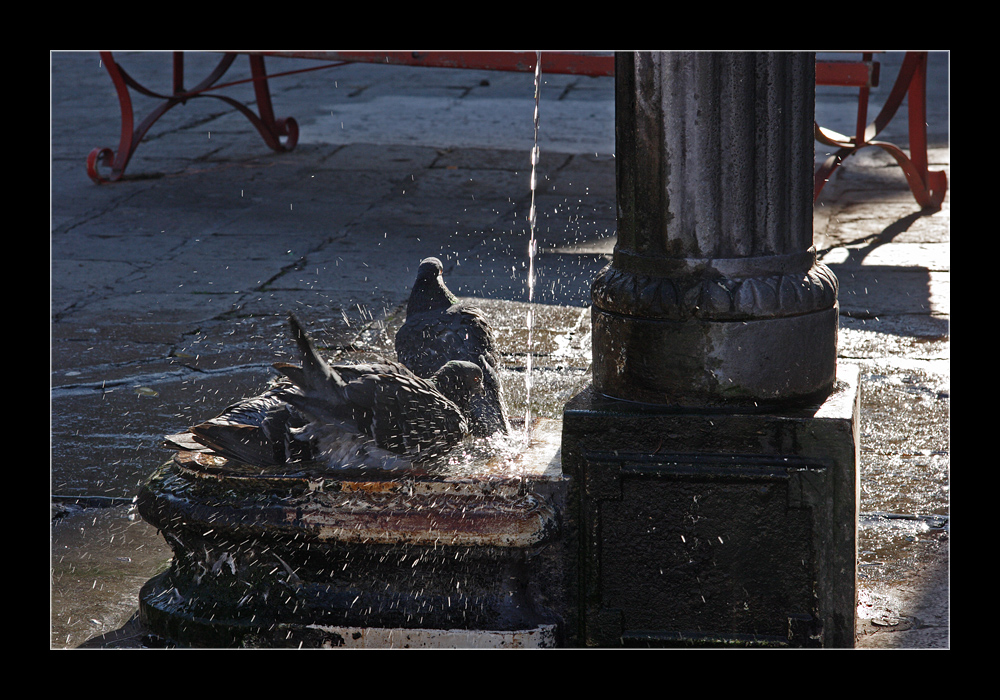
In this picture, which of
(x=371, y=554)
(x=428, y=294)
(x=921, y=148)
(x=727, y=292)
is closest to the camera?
(x=727, y=292)

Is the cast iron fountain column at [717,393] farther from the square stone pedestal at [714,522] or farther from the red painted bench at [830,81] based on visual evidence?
the red painted bench at [830,81]

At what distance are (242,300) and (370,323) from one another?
80cm

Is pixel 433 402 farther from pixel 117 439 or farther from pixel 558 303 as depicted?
pixel 558 303

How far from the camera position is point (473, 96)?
447 inches

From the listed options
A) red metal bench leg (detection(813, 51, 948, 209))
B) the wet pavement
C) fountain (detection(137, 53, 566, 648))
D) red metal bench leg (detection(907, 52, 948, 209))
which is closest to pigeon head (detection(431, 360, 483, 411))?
fountain (detection(137, 53, 566, 648))

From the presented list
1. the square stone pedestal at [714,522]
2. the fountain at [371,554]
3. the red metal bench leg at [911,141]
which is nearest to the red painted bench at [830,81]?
the red metal bench leg at [911,141]

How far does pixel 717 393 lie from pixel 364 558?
828 millimetres

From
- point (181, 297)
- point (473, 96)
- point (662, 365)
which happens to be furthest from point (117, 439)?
point (473, 96)

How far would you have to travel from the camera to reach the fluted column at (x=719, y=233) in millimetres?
1995

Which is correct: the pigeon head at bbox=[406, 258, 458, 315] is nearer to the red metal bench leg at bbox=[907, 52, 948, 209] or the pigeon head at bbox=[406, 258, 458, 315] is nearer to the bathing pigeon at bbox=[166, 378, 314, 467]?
the bathing pigeon at bbox=[166, 378, 314, 467]

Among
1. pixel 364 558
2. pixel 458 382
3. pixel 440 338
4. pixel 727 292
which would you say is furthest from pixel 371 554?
pixel 727 292

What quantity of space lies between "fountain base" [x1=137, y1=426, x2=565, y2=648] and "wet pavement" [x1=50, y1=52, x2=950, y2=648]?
38 centimetres

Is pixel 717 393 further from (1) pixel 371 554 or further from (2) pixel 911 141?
(2) pixel 911 141

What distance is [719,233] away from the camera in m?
2.05
